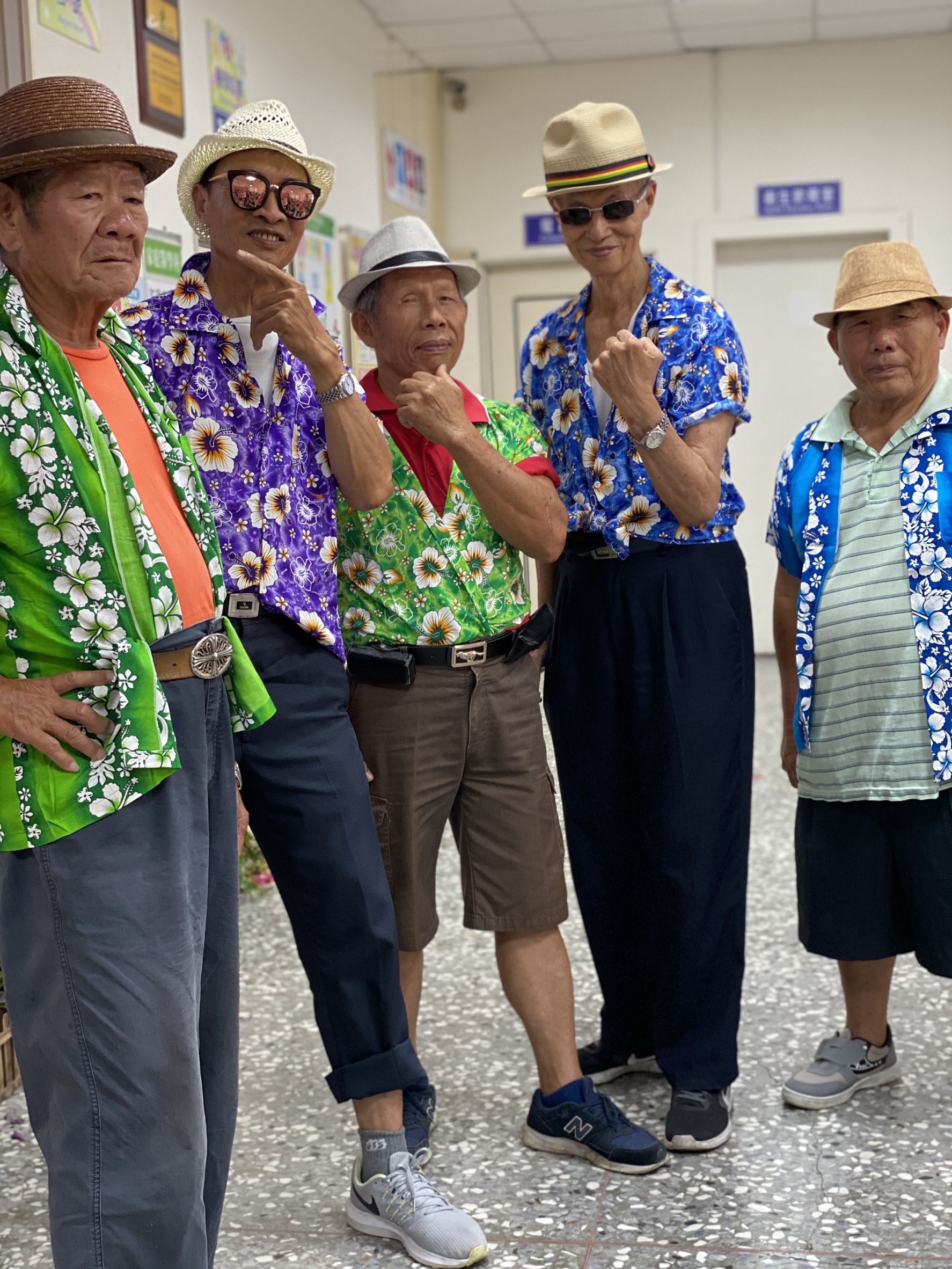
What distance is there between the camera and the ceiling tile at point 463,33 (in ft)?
20.3

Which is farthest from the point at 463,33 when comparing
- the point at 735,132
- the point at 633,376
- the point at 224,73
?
the point at 633,376

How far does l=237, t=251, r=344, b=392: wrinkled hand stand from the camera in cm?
178

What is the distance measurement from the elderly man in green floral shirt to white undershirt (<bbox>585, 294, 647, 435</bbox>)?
98 centimetres

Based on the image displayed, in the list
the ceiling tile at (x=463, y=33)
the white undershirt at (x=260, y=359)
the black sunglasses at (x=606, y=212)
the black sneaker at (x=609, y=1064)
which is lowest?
the black sneaker at (x=609, y=1064)

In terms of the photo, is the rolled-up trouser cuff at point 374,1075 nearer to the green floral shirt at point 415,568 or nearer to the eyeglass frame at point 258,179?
the green floral shirt at point 415,568

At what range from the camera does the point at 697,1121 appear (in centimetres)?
227

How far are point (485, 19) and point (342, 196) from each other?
169 cm

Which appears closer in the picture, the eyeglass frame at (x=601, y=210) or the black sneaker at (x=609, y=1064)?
the eyeglass frame at (x=601, y=210)

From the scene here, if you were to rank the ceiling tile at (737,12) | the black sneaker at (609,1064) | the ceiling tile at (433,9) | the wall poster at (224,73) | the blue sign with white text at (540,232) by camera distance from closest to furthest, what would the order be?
the black sneaker at (609,1064) < the wall poster at (224,73) < the ceiling tile at (433,9) < the ceiling tile at (737,12) < the blue sign with white text at (540,232)

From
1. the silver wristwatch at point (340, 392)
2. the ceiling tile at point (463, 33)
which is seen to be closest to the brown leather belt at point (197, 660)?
the silver wristwatch at point (340, 392)

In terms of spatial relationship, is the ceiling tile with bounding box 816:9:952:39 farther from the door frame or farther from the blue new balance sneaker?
the blue new balance sneaker

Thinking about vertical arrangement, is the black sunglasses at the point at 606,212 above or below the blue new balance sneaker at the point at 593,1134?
above

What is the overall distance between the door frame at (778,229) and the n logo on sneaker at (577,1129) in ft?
18.2

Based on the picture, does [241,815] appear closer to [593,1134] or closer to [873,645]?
[593,1134]
